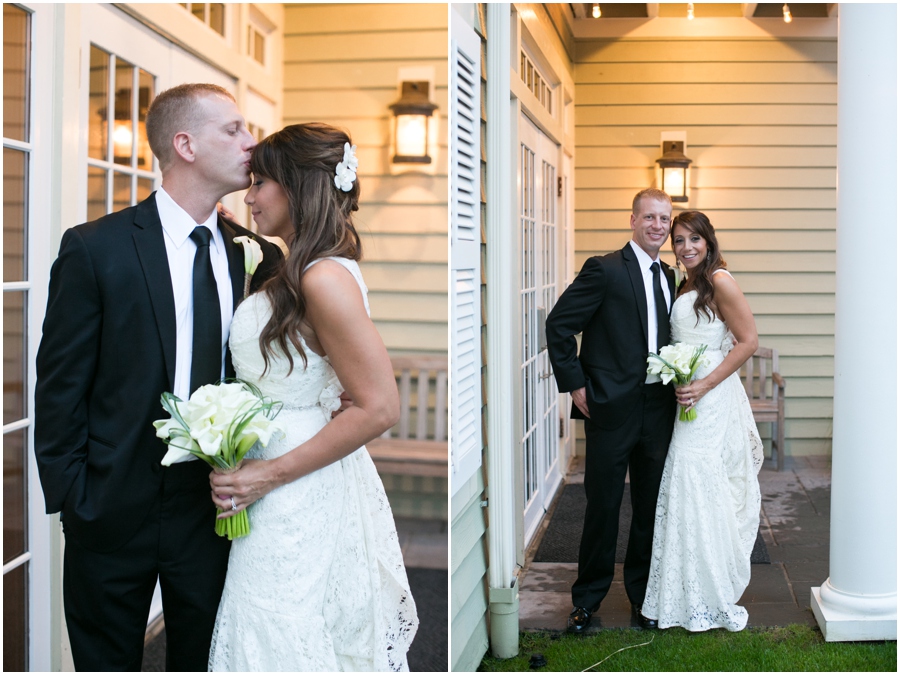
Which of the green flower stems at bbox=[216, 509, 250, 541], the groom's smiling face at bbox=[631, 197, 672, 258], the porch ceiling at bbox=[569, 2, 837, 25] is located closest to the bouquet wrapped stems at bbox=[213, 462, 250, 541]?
the green flower stems at bbox=[216, 509, 250, 541]

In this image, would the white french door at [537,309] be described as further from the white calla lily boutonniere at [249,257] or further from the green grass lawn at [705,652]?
the white calla lily boutonniere at [249,257]

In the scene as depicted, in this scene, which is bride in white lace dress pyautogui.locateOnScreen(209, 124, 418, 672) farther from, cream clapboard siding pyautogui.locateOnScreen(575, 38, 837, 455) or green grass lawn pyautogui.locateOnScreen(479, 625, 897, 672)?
cream clapboard siding pyautogui.locateOnScreen(575, 38, 837, 455)

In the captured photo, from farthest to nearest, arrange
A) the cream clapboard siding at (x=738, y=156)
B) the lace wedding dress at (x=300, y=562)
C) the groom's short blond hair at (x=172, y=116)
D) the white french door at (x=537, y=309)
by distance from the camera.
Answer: the cream clapboard siding at (x=738, y=156) < the white french door at (x=537, y=309) < the groom's short blond hair at (x=172, y=116) < the lace wedding dress at (x=300, y=562)

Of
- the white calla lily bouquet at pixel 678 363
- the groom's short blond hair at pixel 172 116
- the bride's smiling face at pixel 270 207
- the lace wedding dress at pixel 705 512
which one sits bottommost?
the lace wedding dress at pixel 705 512

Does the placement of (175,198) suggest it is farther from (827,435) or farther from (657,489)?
A: (827,435)

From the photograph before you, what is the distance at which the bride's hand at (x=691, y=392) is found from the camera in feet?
11.2

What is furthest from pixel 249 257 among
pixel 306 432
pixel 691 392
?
pixel 691 392

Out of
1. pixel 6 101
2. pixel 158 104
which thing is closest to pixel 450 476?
pixel 158 104

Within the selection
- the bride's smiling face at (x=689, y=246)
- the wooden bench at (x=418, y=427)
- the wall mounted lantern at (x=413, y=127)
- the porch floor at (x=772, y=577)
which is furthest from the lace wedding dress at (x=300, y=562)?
the wall mounted lantern at (x=413, y=127)

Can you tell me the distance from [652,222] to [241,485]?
7.01ft

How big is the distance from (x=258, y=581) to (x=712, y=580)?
2.08m

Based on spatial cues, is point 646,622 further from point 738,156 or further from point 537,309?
point 738,156

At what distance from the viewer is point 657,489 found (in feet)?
11.7

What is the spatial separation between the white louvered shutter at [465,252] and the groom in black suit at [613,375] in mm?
565
